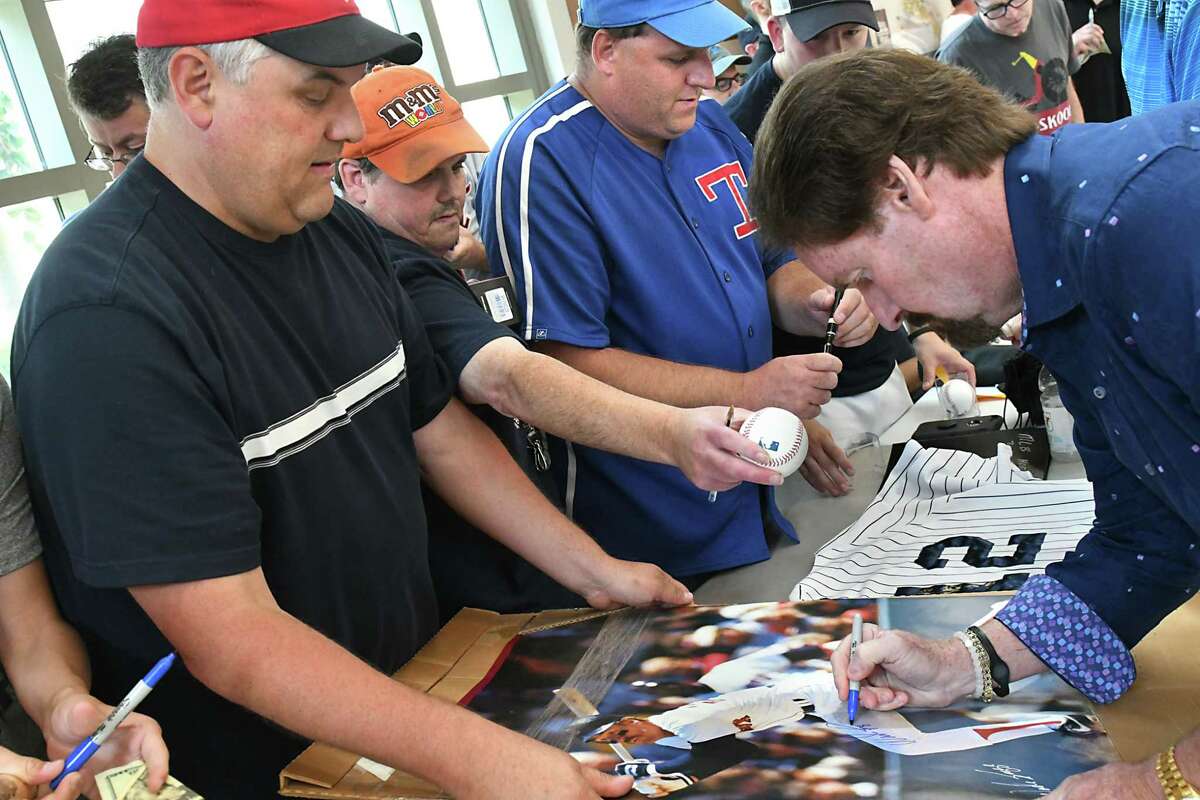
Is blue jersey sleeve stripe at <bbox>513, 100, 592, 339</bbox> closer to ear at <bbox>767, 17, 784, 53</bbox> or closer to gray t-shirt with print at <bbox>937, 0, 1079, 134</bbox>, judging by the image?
ear at <bbox>767, 17, 784, 53</bbox>

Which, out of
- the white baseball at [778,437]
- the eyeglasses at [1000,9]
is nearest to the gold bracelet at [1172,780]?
the white baseball at [778,437]

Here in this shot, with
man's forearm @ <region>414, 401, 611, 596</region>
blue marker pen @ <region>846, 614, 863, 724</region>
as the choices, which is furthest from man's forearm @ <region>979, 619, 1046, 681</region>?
man's forearm @ <region>414, 401, 611, 596</region>

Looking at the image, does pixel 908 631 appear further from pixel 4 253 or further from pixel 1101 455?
pixel 4 253

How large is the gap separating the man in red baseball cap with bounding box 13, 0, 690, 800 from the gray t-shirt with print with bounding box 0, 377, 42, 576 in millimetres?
19

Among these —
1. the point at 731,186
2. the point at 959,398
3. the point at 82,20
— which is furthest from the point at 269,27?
the point at 82,20

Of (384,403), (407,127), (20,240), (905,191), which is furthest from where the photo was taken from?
(20,240)

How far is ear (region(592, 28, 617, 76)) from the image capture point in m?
2.12

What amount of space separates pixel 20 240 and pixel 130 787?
3542 millimetres

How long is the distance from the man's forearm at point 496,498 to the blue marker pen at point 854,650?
44cm

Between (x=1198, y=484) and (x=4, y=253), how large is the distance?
12.9 feet

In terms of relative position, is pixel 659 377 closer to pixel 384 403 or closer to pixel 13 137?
pixel 384 403

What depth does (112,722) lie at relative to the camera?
1.06m

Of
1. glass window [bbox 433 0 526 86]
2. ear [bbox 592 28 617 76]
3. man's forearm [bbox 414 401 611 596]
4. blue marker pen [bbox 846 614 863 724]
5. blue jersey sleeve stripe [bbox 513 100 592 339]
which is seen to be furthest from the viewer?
glass window [bbox 433 0 526 86]

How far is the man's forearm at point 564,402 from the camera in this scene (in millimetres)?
1676
